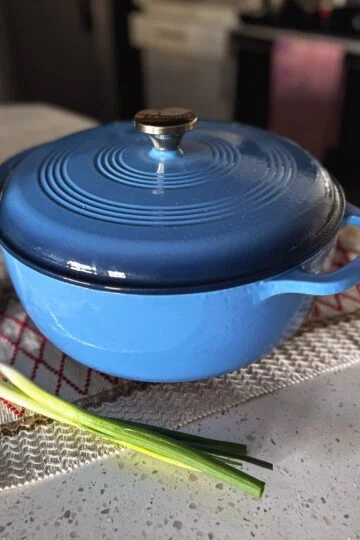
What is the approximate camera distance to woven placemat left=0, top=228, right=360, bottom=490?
55 cm

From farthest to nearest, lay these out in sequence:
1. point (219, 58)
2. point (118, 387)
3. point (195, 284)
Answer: point (219, 58) < point (118, 387) < point (195, 284)

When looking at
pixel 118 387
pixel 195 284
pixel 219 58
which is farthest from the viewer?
pixel 219 58

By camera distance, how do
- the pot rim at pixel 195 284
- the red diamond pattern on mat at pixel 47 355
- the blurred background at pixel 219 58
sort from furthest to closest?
the blurred background at pixel 219 58
the red diamond pattern on mat at pixel 47 355
the pot rim at pixel 195 284

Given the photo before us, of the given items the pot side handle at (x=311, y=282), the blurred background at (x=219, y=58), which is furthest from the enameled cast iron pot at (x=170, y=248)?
the blurred background at (x=219, y=58)

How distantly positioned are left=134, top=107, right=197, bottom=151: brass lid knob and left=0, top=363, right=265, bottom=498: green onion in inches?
10.8

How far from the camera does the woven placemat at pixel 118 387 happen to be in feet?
1.79

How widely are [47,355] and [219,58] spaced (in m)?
1.62

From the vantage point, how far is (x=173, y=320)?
1.63 ft

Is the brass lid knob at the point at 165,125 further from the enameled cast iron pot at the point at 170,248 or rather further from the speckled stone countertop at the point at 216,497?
the speckled stone countertop at the point at 216,497

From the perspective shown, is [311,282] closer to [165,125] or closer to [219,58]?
[165,125]

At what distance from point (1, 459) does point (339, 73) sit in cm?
157

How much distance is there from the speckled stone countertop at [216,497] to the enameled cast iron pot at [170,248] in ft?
0.28

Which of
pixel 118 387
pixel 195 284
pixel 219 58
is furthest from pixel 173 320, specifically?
pixel 219 58

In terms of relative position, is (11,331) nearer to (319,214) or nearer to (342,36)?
(319,214)
